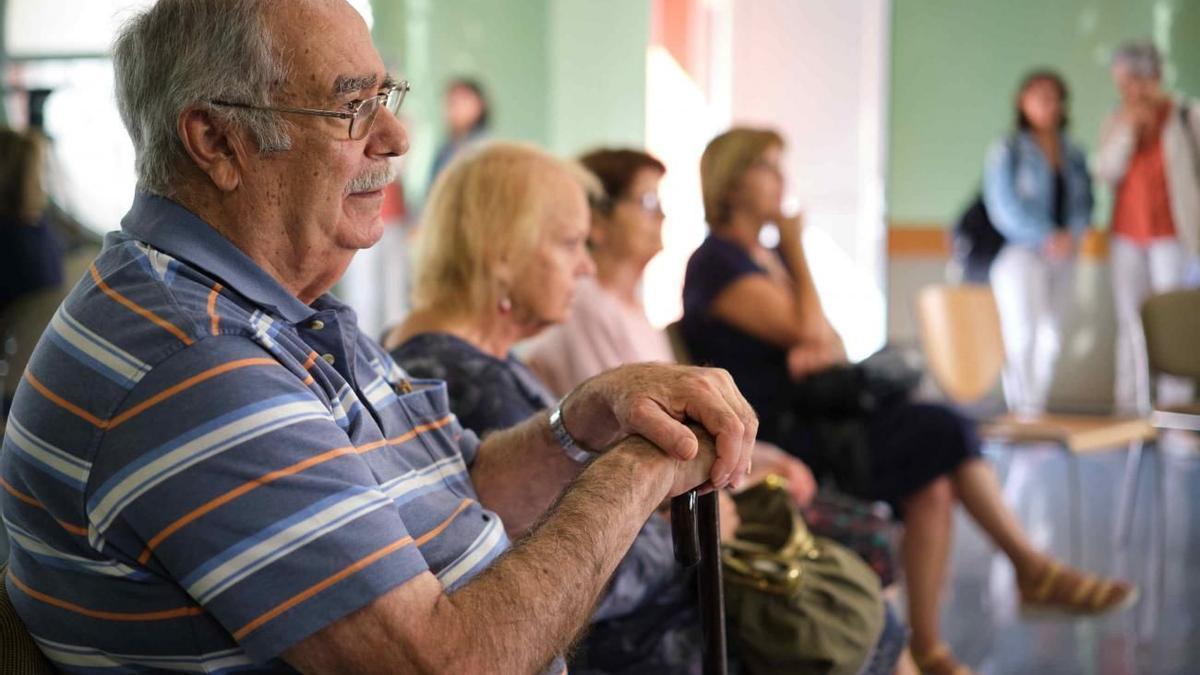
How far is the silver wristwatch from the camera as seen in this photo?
4.64ft

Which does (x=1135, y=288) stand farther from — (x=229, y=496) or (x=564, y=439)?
(x=229, y=496)

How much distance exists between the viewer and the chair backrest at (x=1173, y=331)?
4523 millimetres

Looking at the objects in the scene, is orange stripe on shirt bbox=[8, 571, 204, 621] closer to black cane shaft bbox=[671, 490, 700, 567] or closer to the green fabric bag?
black cane shaft bbox=[671, 490, 700, 567]

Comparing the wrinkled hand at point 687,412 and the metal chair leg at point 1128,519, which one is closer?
the wrinkled hand at point 687,412

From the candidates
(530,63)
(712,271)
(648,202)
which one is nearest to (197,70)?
(648,202)

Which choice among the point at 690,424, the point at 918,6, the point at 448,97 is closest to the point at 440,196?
the point at 690,424

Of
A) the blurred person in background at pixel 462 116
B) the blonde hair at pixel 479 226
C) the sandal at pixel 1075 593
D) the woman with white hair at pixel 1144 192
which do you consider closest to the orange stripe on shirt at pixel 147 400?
the blonde hair at pixel 479 226

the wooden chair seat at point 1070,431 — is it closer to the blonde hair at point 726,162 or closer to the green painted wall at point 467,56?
the blonde hair at point 726,162

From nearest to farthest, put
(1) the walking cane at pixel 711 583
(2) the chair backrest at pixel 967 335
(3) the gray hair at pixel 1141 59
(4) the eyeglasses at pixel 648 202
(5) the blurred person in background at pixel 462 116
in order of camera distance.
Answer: (1) the walking cane at pixel 711 583, (4) the eyeglasses at pixel 648 202, (2) the chair backrest at pixel 967 335, (5) the blurred person in background at pixel 462 116, (3) the gray hair at pixel 1141 59

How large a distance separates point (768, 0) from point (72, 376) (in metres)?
7.51

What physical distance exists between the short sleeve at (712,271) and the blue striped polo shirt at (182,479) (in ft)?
7.11

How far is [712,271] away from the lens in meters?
3.24

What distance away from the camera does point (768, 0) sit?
8.01 m

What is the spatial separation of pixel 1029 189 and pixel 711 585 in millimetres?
6510
